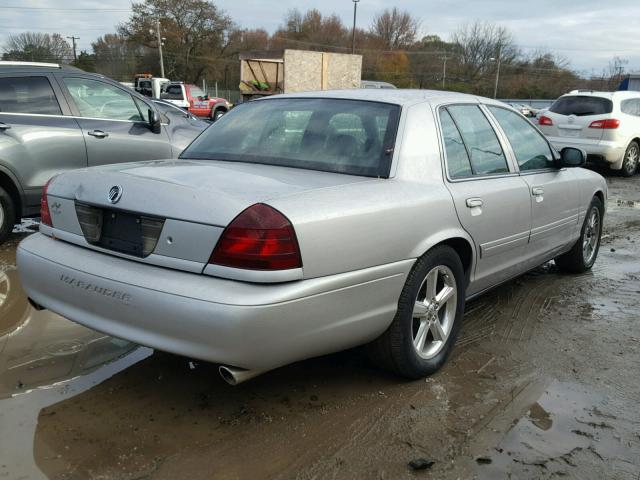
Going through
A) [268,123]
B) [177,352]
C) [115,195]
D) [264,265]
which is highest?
[268,123]

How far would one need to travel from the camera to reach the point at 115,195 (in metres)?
2.72

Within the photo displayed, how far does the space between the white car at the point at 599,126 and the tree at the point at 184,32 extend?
56.0 m

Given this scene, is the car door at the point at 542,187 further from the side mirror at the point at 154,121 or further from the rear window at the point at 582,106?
the rear window at the point at 582,106

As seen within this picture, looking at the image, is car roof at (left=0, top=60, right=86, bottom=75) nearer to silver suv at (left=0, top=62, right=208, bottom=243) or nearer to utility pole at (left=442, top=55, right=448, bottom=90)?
silver suv at (left=0, top=62, right=208, bottom=243)

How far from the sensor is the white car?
38.7 ft

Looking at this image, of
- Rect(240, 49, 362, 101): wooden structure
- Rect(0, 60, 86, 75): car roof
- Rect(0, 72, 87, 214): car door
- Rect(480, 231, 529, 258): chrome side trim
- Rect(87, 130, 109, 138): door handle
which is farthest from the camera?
Rect(240, 49, 362, 101): wooden structure

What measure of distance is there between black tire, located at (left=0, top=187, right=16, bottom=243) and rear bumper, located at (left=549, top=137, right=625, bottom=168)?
9.86 m

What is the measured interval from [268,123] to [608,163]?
10.4 meters

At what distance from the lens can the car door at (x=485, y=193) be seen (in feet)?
11.2

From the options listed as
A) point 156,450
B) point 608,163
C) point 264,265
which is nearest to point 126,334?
point 156,450

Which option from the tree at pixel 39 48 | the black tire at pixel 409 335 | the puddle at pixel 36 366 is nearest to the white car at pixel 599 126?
the black tire at pixel 409 335

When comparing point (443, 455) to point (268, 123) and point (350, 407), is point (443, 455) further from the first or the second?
point (268, 123)

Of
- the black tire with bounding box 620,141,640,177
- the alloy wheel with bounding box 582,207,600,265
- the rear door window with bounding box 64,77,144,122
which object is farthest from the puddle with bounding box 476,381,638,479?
the black tire with bounding box 620,141,640,177

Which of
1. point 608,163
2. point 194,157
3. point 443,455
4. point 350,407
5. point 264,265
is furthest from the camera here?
point 608,163
